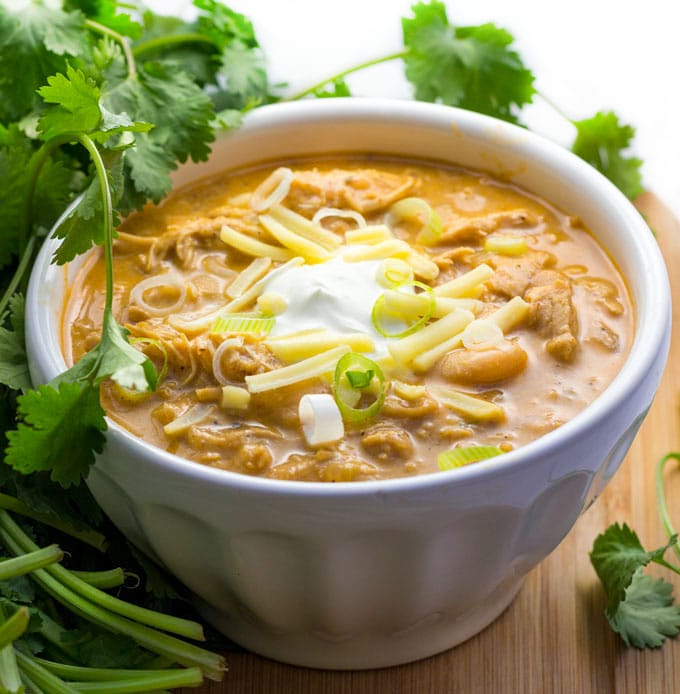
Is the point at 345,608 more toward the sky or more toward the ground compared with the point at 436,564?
more toward the ground

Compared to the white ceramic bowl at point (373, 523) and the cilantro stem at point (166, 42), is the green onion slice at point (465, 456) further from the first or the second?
the cilantro stem at point (166, 42)

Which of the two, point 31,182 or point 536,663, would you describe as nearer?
point 536,663

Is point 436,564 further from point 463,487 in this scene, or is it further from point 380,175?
point 380,175

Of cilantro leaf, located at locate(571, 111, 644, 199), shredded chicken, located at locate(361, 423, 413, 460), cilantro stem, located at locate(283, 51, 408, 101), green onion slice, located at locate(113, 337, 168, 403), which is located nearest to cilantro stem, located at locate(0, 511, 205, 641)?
green onion slice, located at locate(113, 337, 168, 403)

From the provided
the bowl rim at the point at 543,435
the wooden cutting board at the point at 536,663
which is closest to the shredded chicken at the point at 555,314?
the bowl rim at the point at 543,435

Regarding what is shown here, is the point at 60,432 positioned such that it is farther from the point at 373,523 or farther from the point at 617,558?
the point at 617,558

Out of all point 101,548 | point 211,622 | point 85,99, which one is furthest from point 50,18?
point 211,622

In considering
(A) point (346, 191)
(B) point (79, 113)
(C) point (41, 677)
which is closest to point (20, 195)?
(B) point (79, 113)
